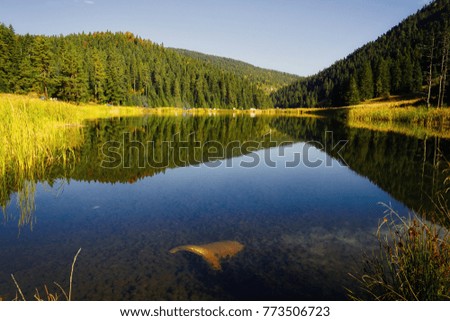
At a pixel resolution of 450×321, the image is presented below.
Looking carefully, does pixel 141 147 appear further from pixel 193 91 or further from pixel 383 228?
pixel 193 91

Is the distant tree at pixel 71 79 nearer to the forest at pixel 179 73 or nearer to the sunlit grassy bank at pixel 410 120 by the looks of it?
the forest at pixel 179 73

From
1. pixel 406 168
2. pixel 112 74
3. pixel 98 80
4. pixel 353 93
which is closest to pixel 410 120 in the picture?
pixel 406 168

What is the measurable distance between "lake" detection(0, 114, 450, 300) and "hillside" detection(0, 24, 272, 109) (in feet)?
172

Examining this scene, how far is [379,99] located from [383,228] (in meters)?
84.2

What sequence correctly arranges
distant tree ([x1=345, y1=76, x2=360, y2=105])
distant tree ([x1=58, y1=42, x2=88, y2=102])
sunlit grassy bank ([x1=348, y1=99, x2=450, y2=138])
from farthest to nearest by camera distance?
1. distant tree ([x1=345, y1=76, x2=360, y2=105])
2. distant tree ([x1=58, y1=42, x2=88, y2=102])
3. sunlit grassy bank ([x1=348, y1=99, x2=450, y2=138])

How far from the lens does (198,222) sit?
23.1 feet

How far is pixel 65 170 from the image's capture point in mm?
11273

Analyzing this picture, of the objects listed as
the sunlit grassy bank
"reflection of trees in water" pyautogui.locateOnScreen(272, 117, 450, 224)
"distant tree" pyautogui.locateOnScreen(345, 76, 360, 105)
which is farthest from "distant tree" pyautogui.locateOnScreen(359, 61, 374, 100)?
"reflection of trees in water" pyautogui.locateOnScreen(272, 117, 450, 224)

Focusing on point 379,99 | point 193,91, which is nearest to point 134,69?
point 193,91

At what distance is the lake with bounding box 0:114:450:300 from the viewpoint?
4.59m

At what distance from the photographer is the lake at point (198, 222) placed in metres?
4.59

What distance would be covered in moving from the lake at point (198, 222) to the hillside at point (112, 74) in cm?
5237

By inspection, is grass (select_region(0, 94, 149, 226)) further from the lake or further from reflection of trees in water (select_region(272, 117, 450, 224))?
reflection of trees in water (select_region(272, 117, 450, 224))

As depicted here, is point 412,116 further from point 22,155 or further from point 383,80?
point 383,80
